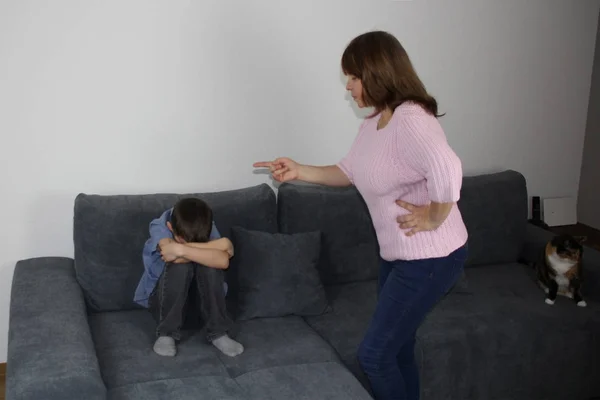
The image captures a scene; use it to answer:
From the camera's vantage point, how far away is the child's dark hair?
8.18 ft

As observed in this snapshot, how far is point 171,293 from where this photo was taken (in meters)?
2.48

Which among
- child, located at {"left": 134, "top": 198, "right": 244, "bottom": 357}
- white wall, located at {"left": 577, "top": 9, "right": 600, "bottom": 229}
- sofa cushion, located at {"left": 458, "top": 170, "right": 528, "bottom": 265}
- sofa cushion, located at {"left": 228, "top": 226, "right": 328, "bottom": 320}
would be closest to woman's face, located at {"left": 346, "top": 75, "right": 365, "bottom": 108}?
child, located at {"left": 134, "top": 198, "right": 244, "bottom": 357}

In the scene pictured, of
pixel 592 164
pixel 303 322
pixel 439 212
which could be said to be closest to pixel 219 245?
pixel 303 322

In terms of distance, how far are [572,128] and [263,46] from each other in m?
1.82

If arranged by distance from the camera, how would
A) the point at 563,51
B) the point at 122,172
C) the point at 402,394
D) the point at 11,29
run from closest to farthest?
1. the point at 402,394
2. the point at 11,29
3. the point at 122,172
4. the point at 563,51

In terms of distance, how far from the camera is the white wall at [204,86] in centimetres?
277

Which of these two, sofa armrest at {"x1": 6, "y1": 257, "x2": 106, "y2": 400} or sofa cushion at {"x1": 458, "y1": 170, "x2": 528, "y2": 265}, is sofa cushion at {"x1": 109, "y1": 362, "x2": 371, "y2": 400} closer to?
sofa armrest at {"x1": 6, "y1": 257, "x2": 106, "y2": 400}

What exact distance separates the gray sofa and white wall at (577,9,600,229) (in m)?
1.96

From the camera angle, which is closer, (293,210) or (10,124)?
(10,124)

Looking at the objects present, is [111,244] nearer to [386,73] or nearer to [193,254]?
[193,254]

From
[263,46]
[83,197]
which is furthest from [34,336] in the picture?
[263,46]

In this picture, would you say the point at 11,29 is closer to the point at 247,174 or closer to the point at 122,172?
the point at 122,172

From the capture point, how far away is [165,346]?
2418 millimetres

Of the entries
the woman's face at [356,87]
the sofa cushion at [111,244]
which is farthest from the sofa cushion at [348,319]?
the woman's face at [356,87]
